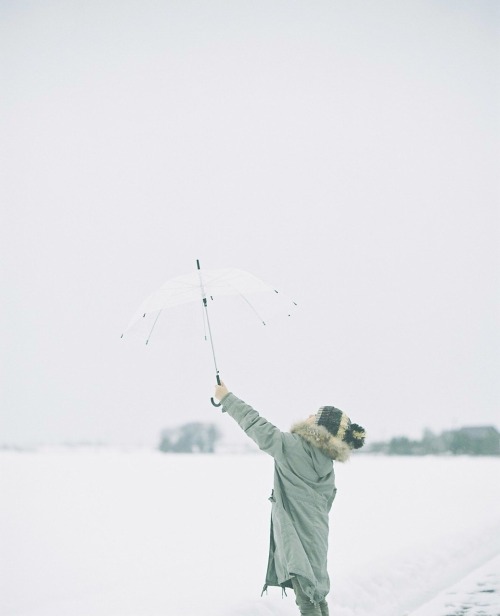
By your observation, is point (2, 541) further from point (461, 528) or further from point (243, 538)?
point (461, 528)

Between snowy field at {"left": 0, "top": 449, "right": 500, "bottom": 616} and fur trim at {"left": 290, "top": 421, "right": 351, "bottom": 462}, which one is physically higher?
fur trim at {"left": 290, "top": 421, "right": 351, "bottom": 462}

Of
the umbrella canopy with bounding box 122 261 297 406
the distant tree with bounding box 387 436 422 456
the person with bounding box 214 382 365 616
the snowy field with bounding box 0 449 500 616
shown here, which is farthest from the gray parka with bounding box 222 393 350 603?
the distant tree with bounding box 387 436 422 456

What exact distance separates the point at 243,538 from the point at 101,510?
5274 millimetres

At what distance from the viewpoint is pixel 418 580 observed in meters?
7.96

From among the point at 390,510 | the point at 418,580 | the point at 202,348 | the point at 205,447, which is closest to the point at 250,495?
the point at 390,510

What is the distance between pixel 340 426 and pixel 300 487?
1.40 ft

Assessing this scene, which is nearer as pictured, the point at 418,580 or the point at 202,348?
the point at 202,348

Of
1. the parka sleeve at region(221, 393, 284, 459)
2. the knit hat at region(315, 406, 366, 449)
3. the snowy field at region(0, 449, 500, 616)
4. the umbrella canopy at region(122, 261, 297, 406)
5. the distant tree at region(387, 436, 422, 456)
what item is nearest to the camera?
the parka sleeve at region(221, 393, 284, 459)

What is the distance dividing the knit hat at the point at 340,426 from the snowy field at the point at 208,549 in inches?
108

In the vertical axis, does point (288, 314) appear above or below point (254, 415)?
above

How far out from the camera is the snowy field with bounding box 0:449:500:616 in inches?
274

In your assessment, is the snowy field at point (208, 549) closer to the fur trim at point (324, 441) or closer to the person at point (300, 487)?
the person at point (300, 487)

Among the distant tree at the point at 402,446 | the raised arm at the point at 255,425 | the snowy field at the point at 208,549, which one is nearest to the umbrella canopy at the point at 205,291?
the raised arm at the point at 255,425

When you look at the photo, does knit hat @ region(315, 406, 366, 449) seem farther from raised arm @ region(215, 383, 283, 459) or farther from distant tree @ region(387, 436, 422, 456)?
distant tree @ region(387, 436, 422, 456)
